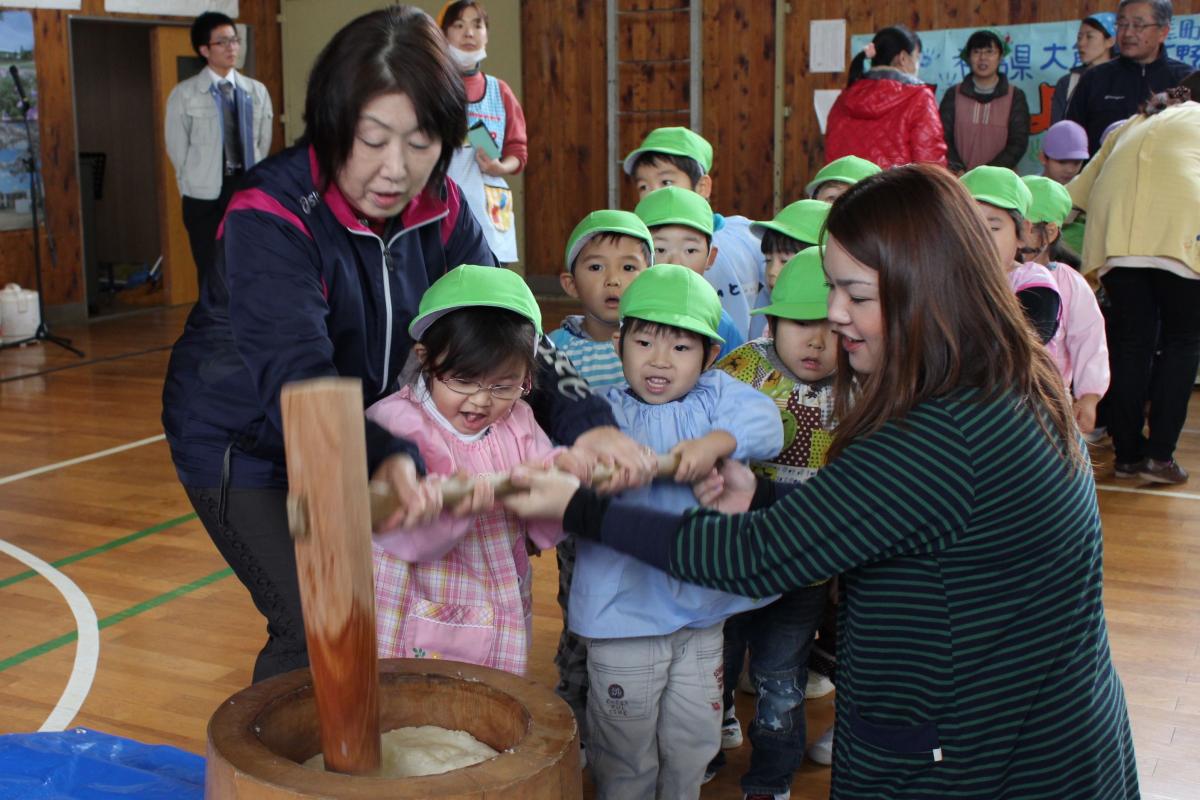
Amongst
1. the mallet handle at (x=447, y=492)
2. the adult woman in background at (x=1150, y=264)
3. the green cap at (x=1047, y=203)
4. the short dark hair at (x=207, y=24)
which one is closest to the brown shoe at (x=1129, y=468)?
the adult woman in background at (x=1150, y=264)

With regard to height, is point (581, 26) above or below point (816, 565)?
above

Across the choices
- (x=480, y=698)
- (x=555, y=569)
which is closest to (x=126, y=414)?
(x=555, y=569)

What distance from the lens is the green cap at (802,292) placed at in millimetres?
2441

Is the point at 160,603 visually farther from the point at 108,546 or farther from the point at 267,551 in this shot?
the point at 267,551

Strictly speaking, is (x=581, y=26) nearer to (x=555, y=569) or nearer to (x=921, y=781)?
(x=555, y=569)

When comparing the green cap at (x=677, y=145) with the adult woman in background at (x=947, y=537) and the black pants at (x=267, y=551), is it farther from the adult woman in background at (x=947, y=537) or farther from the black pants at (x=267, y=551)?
the adult woman in background at (x=947, y=537)

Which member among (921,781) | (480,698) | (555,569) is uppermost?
(480,698)

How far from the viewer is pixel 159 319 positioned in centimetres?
893

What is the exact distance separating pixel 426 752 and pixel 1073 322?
117 inches

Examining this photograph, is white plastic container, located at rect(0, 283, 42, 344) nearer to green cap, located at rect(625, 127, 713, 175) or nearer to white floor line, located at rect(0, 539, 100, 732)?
white floor line, located at rect(0, 539, 100, 732)

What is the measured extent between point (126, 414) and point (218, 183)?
210 centimetres

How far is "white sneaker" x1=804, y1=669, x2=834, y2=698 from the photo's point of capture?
118 inches

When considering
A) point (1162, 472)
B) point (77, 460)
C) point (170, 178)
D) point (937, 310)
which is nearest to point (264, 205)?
point (937, 310)

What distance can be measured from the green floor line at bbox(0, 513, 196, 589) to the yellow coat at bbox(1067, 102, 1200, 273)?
3.55 meters
